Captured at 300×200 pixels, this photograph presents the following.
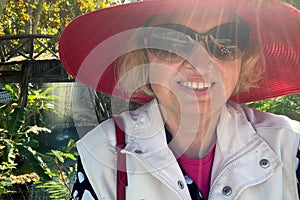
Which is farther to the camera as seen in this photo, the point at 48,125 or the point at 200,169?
the point at 48,125

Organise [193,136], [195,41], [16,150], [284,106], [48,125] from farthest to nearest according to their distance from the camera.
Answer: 1. [48,125]
2. [16,150]
3. [284,106]
4. [193,136]
5. [195,41]

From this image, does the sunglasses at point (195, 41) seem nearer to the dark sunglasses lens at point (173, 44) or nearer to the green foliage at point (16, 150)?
the dark sunglasses lens at point (173, 44)

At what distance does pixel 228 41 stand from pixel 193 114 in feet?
0.92

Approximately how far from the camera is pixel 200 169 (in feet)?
5.16

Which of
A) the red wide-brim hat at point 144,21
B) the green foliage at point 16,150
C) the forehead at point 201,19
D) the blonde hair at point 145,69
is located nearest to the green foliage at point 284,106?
the red wide-brim hat at point 144,21

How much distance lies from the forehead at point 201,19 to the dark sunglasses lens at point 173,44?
0.04 meters

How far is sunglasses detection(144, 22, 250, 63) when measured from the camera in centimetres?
153

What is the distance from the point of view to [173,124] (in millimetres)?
1665

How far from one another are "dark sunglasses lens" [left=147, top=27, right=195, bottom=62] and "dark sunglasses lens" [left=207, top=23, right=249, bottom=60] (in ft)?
0.24

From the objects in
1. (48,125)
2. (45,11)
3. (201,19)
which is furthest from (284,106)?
(45,11)

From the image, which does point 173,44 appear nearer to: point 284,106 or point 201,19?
point 201,19

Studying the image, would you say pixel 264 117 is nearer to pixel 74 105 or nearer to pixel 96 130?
pixel 96 130

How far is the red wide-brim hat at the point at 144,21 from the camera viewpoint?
59.9 inches

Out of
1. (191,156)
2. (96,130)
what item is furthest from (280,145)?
(96,130)
